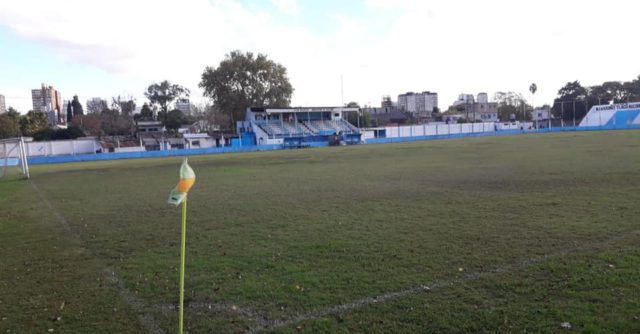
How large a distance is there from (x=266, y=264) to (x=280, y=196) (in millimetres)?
7077

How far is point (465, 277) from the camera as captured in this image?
5.39 m

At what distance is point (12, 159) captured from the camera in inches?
1214

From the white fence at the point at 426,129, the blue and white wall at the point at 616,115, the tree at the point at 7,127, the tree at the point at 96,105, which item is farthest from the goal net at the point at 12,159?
the blue and white wall at the point at 616,115

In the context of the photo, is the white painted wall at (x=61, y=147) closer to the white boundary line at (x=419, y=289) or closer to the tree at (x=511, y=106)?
the white boundary line at (x=419, y=289)

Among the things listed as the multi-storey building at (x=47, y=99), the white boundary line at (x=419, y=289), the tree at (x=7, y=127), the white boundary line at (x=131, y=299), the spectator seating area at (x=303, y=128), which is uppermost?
the multi-storey building at (x=47, y=99)

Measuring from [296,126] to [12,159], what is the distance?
43656 millimetres

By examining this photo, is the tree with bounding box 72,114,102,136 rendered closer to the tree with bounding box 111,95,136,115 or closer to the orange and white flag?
the tree with bounding box 111,95,136,115

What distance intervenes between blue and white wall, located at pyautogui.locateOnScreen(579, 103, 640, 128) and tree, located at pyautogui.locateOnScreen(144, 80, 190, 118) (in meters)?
81.6

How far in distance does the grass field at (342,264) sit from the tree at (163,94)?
8339 centimetres

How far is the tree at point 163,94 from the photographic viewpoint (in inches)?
3558

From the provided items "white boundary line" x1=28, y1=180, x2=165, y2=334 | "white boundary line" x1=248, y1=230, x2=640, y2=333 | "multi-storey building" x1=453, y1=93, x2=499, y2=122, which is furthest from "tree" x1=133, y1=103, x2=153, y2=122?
"white boundary line" x1=248, y1=230, x2=640, y2=333

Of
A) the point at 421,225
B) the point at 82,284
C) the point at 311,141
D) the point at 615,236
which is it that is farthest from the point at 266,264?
the point at 311,141

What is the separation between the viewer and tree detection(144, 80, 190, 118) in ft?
297

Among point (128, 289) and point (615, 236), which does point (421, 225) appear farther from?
point (128, 289)
